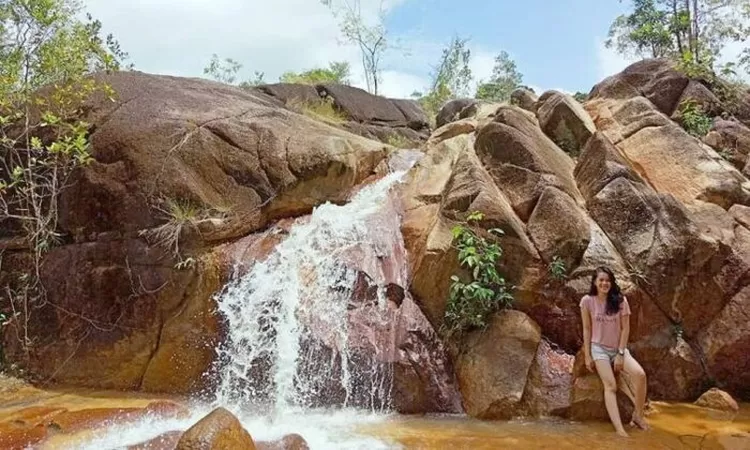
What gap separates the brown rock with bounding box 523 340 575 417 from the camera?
263 inches

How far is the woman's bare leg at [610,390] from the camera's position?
6.13 metres

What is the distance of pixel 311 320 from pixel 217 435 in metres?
2.97

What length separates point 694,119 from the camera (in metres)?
11.2

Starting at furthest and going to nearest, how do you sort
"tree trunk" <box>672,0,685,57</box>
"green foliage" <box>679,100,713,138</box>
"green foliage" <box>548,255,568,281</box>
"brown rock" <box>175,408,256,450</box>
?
"tree trunk" <box>672,0,685,57</box> < "green foliage" <box>679,100,713,138</box> < "green foliage" <box>548,255,568,281</box> < "brown rock" <box>175,408,256,450</box>

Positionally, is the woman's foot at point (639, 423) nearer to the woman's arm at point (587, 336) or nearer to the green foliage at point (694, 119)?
the woman's arm at point (587, 336)

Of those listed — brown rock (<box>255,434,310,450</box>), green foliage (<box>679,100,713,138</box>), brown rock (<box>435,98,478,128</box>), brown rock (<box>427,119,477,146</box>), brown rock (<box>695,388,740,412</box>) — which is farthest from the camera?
brown rock (<box>435,98,478,128</box>)

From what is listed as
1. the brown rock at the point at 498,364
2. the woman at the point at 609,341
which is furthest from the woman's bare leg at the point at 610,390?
the brown rock at the point at 498,364

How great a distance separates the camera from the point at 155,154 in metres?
8.80

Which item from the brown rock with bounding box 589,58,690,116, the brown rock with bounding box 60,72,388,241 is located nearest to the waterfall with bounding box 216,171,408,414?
the brown rock with bounding box 60,72,388,241

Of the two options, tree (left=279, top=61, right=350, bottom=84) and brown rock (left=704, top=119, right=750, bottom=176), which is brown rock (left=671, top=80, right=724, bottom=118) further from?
tree (left=279, top=61, right=350, bottom=84)

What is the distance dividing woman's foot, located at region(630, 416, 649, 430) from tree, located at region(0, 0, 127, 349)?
320 inches

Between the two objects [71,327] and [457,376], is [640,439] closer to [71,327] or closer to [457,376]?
[457,376]

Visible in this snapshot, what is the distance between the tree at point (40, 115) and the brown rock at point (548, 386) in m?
7.00

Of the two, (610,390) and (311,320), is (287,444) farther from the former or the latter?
(610,390)
